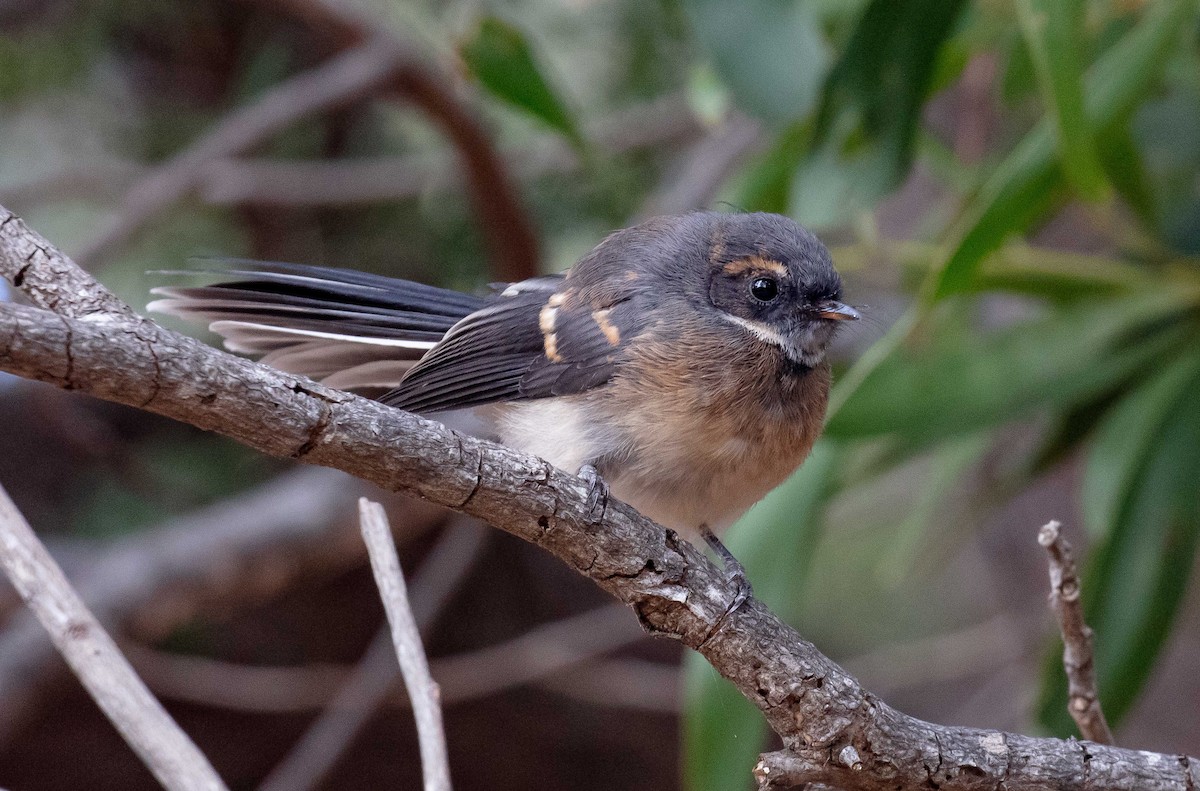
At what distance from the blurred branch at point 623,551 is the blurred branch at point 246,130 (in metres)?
2.16

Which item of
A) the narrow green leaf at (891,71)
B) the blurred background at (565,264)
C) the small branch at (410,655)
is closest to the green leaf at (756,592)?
the blurred background at (565,264)

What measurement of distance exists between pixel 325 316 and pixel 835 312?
86cm

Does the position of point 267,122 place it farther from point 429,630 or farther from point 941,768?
point 941,768

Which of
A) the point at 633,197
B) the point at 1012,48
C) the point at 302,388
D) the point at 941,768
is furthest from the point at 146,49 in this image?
the point at 941,768

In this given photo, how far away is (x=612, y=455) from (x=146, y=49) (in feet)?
8.82

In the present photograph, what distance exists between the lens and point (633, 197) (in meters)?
3.83

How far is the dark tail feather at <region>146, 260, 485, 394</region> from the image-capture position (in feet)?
6.33

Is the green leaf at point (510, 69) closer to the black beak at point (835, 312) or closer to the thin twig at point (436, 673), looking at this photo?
the black beak at point (835, 312)

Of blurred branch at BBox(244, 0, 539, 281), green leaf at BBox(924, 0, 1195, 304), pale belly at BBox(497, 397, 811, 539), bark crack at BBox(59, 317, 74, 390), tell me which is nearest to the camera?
bark crack at BBox(59, 317, 74, 390)

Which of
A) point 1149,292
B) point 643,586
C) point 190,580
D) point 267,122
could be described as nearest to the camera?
point 643,586

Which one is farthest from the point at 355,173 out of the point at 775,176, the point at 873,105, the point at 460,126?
the point at 873,105

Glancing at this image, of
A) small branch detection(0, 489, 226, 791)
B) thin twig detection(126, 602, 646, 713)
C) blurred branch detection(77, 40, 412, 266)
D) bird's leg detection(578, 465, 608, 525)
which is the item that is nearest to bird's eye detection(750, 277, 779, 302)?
bird's leg detection(578, 465, 608, 525)

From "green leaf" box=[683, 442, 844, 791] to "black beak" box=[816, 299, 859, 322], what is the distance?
785mm

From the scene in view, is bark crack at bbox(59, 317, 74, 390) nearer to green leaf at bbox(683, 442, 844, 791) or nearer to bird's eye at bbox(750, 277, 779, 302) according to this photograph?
bird's eye at bbox(750, 277, 779, 302)
